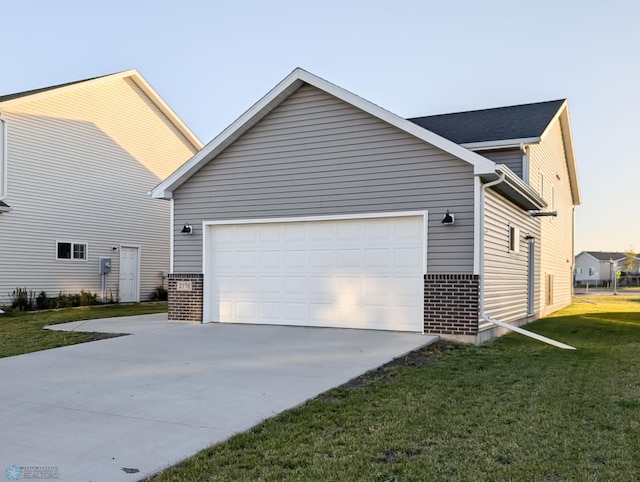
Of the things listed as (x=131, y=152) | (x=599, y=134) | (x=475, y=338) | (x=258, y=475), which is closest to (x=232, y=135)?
(x=475, y=338)

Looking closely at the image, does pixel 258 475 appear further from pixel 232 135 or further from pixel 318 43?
pixel 318 43

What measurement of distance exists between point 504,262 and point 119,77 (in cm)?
1512

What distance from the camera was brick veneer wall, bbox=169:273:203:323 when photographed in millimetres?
12023

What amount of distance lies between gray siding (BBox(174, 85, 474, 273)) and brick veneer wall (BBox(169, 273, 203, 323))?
0.73 ft

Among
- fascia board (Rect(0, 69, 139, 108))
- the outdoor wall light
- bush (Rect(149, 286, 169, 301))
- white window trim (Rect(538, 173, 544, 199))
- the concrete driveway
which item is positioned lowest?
bush (Rect(149, 286, 169, 301))

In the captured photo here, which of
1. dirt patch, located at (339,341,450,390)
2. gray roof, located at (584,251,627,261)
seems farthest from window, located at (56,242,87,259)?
gray roof, located at (584,251,627,261)

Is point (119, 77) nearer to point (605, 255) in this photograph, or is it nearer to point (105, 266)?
point (105, 266)

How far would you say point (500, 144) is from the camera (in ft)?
43.0

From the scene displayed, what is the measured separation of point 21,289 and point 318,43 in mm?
11754

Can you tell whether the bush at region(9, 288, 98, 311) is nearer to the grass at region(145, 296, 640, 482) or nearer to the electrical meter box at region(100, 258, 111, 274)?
the electrical meter box at region(100, 258, 111, 274)

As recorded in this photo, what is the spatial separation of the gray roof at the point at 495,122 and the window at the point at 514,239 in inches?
90.6

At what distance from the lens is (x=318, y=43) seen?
55.7 ft

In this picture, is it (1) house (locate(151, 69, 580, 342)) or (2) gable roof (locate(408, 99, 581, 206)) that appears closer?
(1) house (locate(151, 69, 580, 342))

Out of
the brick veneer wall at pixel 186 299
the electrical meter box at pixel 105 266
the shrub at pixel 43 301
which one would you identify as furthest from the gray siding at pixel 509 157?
the shrub at pixel 43 301
